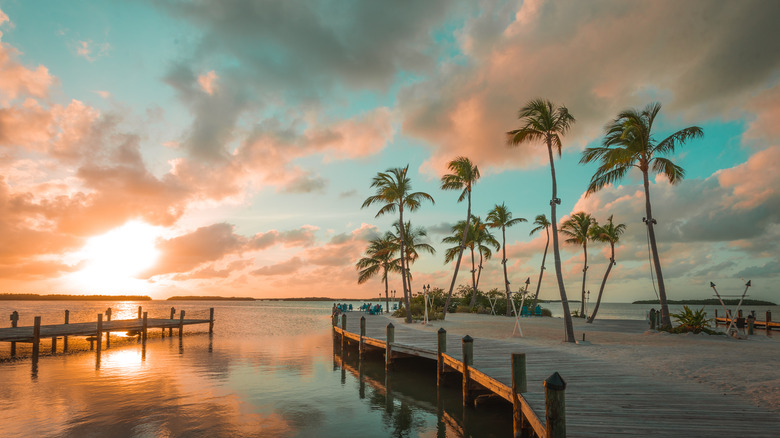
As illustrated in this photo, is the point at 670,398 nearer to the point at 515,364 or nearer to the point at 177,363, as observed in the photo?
the point at 515,364

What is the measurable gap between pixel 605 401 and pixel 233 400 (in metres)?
10.5

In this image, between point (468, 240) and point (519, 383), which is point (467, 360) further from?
point (468, 240)

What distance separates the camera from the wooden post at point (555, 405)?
5.35 metres

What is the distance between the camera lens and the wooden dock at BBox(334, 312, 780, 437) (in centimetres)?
609

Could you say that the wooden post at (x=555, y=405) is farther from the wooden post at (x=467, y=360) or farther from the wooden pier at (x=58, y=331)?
the wooden pier at (x=58, y=331)

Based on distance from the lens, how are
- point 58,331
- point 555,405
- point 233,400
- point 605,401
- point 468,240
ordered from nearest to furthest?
point 555,405 < point 605,401 < point 233,400 < point 58,331 < point 468,240

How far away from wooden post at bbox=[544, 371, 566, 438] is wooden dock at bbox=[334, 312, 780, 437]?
0.01 metres

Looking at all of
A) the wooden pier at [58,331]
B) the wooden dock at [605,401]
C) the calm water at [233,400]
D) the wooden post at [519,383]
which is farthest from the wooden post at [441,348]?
the wooden pier at [58,331]

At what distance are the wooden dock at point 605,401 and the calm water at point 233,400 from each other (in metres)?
1.45

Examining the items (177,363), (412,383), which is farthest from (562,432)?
(177,363)

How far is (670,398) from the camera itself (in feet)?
25.6

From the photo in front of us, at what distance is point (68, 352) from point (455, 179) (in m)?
27.7

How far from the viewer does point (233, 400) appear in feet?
42.8

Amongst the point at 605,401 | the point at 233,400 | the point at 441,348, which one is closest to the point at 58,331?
the point at 233,400
